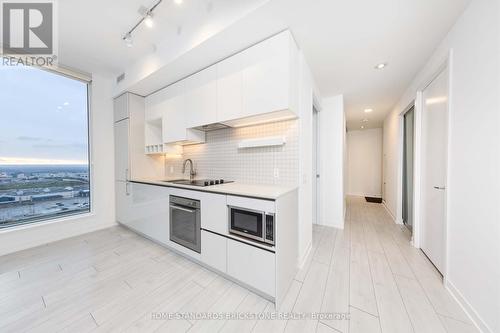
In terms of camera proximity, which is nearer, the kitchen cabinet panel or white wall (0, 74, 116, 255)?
the kitchen cabinet panel

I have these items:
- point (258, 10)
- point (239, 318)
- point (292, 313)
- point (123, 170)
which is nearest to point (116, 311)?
point (239, 318)

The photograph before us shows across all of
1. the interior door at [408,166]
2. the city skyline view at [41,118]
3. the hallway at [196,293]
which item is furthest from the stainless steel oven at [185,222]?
the interior door at [408,166]

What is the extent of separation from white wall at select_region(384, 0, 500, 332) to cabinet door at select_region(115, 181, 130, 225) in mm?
4246

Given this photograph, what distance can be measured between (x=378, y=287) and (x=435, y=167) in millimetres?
1597

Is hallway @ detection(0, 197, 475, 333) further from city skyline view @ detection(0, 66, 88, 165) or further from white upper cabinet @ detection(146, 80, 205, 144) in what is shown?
white upper cabinet @ detection(146, 80, 205, 144)

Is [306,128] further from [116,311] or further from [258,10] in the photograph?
[116,311]

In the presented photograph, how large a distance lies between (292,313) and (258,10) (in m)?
2.53

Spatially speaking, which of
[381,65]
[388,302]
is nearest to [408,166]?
[381,65]

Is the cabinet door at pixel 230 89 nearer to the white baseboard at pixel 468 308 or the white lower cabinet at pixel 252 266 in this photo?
the white lower cabinet at pixel 252 266

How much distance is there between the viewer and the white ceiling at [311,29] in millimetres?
1490
